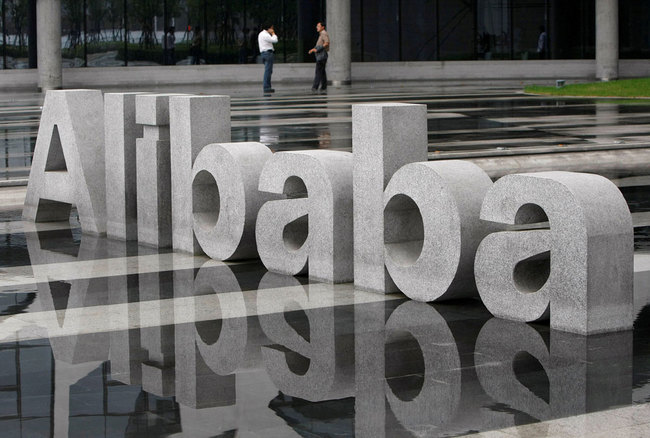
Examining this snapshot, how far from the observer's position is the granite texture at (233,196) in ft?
31.3

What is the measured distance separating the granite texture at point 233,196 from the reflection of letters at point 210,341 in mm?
385

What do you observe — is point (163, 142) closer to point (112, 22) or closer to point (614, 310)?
point (614, 310)

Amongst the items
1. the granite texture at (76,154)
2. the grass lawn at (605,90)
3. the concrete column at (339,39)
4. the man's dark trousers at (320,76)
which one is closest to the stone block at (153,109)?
the granite texture at (76,154)

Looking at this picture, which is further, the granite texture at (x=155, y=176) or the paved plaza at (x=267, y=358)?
the granite texture at (x=155, y=176)

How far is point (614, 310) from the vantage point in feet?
23.4

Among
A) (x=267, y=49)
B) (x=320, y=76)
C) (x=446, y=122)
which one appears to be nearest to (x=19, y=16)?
(x=267, y=49)

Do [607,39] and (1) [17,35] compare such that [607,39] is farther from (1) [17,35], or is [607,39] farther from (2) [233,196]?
(2) [233,196]

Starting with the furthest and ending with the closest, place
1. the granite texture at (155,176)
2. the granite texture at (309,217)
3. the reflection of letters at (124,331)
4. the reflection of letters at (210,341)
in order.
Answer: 1. the granite texture at (155,176)
2. the granite texture at (309,217)
3. the reflection of letters at (124,331)
4. the reflection of letters at (210,341)

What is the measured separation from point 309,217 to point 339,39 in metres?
32.9

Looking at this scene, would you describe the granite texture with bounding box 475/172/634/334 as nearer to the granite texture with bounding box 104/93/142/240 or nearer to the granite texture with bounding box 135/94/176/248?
the granite texture with bounding box 135/94/176/248

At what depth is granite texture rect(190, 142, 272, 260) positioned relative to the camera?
9548 millimetres

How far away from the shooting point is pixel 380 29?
148 feet

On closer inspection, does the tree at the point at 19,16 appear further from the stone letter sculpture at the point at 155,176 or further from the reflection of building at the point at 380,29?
the stone letter sculpture at the point at 155,176

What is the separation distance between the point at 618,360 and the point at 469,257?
1.63m
